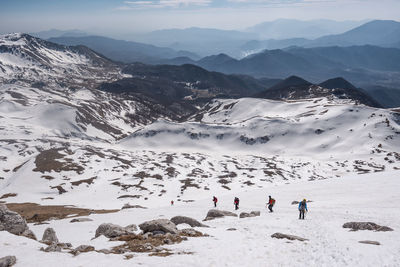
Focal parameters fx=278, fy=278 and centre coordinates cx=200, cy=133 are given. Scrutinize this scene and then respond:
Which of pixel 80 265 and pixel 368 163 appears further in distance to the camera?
pixel 368 163

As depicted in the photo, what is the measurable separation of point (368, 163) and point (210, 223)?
422 feet

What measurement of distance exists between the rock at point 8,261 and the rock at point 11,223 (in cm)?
845

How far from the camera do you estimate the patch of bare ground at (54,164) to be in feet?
384

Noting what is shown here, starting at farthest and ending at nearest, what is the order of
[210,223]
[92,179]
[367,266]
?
[92,179], [210,223], [367,266]

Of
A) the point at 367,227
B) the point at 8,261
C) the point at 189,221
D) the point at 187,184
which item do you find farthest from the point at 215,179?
the point at 8,261

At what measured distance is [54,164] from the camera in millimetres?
121875

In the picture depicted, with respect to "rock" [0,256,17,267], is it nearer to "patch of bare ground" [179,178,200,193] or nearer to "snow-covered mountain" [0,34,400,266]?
"snow-covered mountain" [0,34,400,266]

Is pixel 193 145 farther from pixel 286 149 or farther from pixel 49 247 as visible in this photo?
pixel 49 247

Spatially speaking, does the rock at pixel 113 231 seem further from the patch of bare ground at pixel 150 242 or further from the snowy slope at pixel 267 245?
the patch of bare ground at pixel 150 242

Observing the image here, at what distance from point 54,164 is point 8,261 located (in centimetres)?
11711

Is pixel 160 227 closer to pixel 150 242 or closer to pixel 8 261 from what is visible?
pixel 150 242

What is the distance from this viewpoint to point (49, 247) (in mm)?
20281

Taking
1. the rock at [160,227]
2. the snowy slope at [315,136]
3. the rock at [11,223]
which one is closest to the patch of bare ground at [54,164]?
the snowy slope at [315,136]

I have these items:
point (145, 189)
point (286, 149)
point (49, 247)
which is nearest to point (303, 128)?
point (286, 149)
